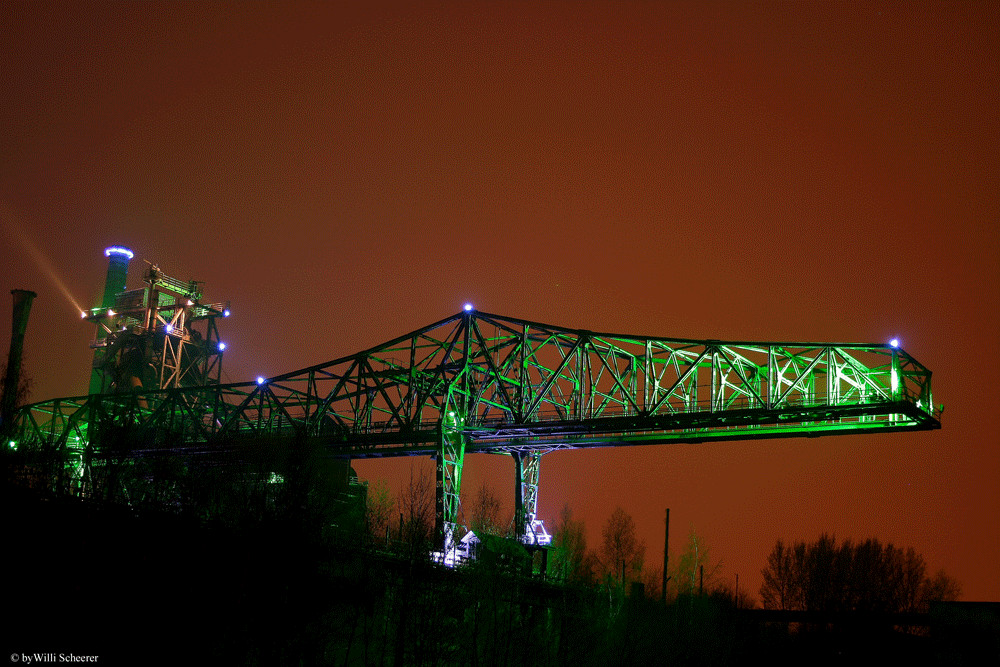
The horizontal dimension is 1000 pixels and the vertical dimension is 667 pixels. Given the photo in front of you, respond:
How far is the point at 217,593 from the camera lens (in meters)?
29.9

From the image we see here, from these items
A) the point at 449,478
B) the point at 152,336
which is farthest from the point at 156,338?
the point at 449,478

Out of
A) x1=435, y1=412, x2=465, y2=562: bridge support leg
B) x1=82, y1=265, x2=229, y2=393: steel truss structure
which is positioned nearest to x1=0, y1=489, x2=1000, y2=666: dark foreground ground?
x1=435, y1=412, x2=465, y2=562: bridge support leg

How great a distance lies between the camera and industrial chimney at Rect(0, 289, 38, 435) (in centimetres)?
4072

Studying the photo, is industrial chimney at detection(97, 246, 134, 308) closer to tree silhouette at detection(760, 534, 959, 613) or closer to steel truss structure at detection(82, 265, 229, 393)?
steel truss structure at detection(82, 265, 229, 393)

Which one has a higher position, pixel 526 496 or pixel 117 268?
pixel 117 268

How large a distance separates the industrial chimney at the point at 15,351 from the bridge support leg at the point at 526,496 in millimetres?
23025

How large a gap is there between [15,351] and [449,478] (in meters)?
29.1

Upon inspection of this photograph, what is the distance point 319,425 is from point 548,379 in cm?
1504

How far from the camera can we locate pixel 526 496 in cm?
5034

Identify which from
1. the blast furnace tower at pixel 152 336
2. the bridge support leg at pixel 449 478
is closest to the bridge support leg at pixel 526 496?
the bridge support leg at pixel 449 478

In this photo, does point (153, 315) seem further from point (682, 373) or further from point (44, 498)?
point (44, 498)

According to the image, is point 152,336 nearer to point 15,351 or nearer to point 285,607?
point 15,351

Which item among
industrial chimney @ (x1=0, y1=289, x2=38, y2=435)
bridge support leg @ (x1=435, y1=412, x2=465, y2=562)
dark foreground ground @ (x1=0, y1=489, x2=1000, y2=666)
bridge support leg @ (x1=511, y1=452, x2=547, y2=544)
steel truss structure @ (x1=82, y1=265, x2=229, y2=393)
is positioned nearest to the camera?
dark foreground ground @ (x1=0, y1=489, x2=1000, y2=666)

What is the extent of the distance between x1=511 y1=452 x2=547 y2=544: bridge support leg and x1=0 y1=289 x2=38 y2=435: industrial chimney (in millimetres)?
23025
